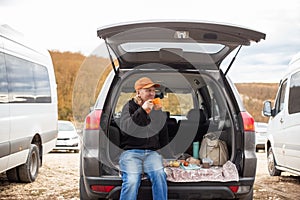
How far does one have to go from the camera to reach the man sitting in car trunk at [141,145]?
16.2ft

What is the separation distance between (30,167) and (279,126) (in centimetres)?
→ 477

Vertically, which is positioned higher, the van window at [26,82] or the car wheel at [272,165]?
the van window at [26,82]

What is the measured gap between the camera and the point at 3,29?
313 inches

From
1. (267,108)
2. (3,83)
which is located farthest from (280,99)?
(3,83)

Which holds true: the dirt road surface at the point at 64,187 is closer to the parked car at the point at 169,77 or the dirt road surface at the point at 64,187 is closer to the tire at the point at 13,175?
the tire at the point at 13,175

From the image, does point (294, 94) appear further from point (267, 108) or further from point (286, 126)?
point (267, 108)

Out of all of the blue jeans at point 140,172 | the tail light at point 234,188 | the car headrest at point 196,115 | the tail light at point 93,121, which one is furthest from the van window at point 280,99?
the tail light at point 93,121

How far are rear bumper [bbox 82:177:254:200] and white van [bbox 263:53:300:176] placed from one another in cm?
379

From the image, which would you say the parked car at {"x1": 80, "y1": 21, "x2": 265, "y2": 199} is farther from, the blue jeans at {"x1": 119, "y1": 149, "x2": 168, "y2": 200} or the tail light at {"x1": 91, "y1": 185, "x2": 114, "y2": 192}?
the blue jeans at {"x1": 119, "y1": 149, "x2": 168, "y2": 200}

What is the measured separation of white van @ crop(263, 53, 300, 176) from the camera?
341 inches

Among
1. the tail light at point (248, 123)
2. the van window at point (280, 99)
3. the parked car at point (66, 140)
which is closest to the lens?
the tail light at point (248, 123)

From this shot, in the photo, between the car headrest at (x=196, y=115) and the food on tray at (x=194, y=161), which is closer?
the food on tray at (x=194, y=161)

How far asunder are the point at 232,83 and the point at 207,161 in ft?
2.94

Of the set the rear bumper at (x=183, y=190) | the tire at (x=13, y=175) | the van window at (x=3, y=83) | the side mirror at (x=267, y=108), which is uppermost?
the van window at (x=3, y=83)
